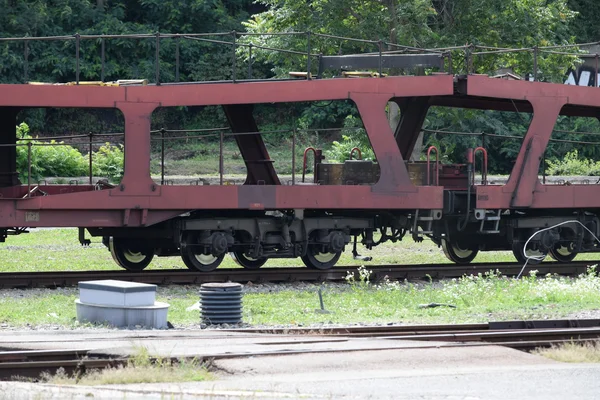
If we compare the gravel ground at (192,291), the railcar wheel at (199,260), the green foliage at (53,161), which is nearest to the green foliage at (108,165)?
the green foliage at (53,161)

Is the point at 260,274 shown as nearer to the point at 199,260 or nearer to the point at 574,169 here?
the point at 199,260

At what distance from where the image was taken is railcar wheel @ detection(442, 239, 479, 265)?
21938 millimetres

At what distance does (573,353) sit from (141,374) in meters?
4.42

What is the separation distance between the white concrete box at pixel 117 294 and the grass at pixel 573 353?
4.97m

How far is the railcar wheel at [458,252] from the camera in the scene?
21938 mm

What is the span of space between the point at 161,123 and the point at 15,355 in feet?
93.4

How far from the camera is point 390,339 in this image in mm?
11539

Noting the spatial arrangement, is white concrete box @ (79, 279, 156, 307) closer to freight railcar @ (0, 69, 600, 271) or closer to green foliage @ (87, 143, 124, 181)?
freight railcar @ (0, 69, 600, 271)

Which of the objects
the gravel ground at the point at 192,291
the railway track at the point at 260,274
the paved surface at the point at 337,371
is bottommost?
the gravel ground at the point at 192,291

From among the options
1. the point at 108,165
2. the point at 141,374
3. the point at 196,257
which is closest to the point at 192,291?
the point at 196,257

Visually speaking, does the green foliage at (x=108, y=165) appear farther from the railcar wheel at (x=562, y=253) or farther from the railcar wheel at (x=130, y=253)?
the railcar wheel at (x=562, y=253)

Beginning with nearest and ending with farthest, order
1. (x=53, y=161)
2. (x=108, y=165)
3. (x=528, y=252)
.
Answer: (x=528, y=252) < (x=53, y=161) < (x=108, y=165)

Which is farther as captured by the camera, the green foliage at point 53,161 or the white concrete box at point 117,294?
the green foliage at point 53,161

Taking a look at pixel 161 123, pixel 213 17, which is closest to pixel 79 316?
pixel 161 123
